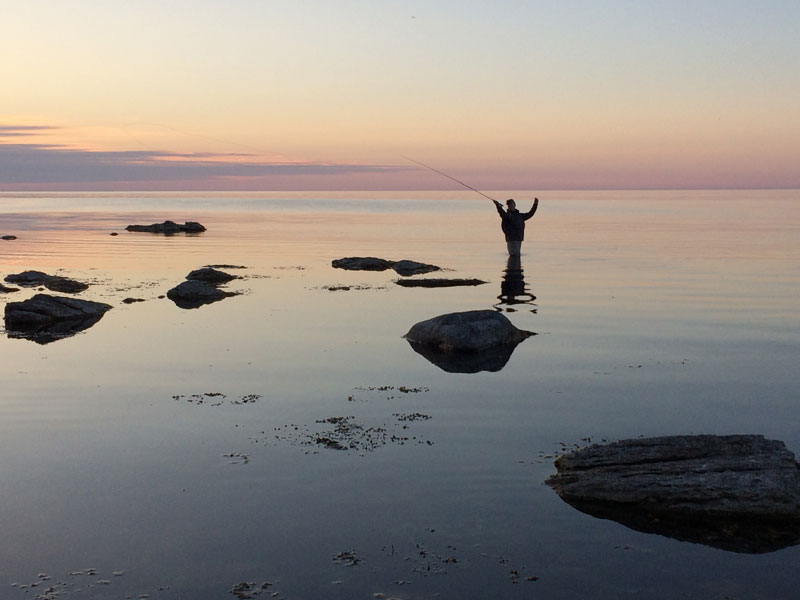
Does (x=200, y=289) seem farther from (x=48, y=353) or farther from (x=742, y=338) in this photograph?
(x=742, y=338)

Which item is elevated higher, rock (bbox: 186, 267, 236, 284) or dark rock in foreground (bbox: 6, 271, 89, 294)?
rock (bbox: 186, 267, 236, 284)

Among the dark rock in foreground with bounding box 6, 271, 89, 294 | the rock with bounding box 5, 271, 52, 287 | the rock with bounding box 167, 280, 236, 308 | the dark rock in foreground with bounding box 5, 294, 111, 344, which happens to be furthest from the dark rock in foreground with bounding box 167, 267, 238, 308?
the rock with bounding box 5, 271, 52, 287

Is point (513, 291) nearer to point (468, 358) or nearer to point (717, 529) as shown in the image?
point (468, 358)

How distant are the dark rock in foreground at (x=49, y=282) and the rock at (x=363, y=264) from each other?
1470 centimetres

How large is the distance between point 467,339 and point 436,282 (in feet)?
54.5

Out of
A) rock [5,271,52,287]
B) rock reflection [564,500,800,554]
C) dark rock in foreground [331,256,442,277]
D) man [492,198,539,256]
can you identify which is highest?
man [492,198,539,256]

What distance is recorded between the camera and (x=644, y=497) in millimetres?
11695

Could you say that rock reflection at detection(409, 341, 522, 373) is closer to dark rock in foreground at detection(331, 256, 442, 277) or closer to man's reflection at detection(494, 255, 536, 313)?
man's reflection at detection(494, 255, 536, 313)

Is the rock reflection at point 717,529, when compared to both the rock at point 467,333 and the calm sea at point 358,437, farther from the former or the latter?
the rock at point 467,333

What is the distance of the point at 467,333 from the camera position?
74.9 ft

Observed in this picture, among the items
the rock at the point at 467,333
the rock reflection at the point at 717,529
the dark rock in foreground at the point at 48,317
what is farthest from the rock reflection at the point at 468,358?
the dark rock in foreground at the point at 48,317

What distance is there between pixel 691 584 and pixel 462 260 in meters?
43.6

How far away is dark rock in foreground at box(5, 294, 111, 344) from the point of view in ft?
86.9

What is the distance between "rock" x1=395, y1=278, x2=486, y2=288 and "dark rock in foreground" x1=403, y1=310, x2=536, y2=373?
46.0ft
